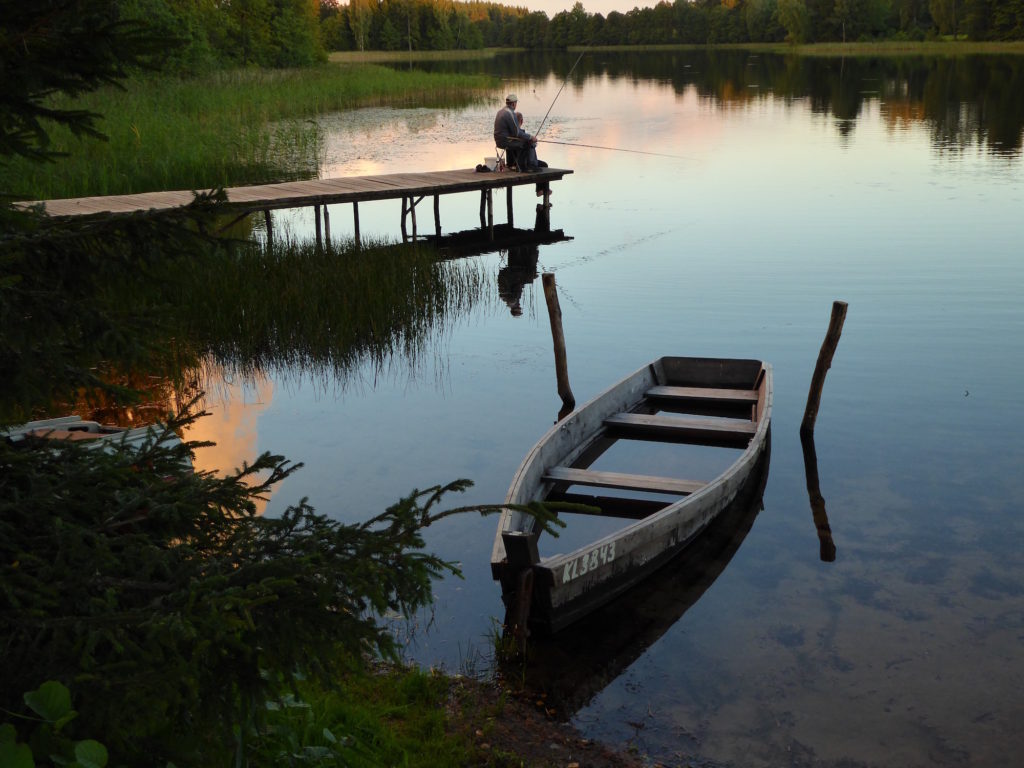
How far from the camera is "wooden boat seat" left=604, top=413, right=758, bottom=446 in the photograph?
950 cm

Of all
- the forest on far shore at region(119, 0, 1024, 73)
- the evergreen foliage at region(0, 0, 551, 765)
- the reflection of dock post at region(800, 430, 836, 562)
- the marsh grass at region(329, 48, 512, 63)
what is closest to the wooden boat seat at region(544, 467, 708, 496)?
the reflection of dock post at region(800, 430, 836, 562)

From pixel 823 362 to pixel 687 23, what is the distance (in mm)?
137261

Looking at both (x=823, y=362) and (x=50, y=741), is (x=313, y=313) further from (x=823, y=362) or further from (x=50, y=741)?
(x=50, y=741)

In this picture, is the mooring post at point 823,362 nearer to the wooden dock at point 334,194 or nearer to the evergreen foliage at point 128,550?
the wooden dock at point 334,194

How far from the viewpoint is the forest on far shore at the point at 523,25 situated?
56.3 meters

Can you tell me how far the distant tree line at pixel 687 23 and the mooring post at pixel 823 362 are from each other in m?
81.6

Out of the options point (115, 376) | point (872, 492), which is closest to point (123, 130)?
point (115, 376)

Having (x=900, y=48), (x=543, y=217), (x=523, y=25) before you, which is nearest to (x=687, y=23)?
(x=523, y=25)

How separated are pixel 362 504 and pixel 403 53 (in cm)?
10924

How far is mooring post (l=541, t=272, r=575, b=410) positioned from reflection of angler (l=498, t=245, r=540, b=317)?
406 centimetres

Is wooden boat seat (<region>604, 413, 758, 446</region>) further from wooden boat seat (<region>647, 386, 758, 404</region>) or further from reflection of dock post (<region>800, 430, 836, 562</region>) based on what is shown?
reflection of dock post (<region>800, 430, 836, 562</region>)

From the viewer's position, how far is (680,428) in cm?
961

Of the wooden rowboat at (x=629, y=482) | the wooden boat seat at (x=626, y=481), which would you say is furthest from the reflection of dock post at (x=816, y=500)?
the wooden boat seat at (x=626, y=481)

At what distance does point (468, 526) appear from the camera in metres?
8.38
